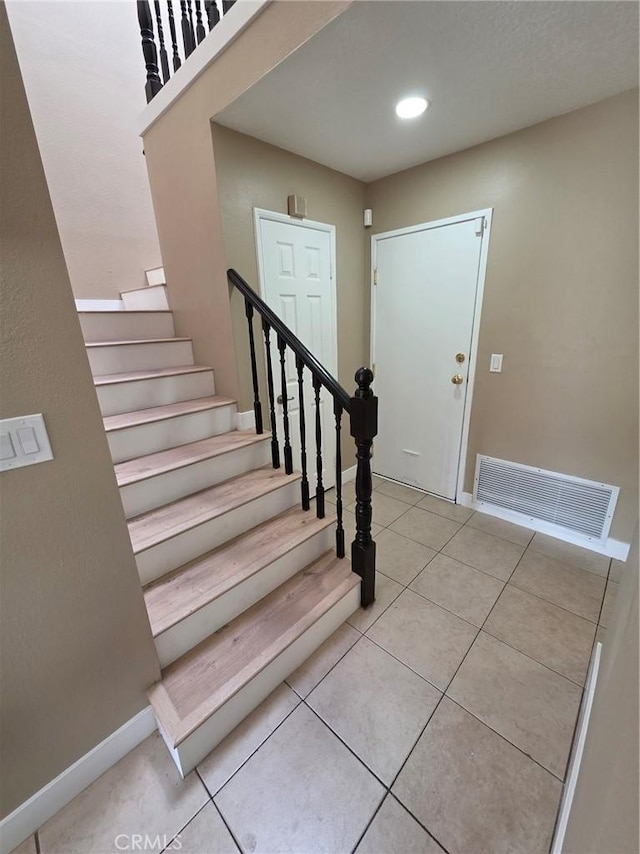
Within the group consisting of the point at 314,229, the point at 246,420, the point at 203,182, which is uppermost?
the point at 203,182

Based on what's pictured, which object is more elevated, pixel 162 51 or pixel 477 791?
pixel 162 51

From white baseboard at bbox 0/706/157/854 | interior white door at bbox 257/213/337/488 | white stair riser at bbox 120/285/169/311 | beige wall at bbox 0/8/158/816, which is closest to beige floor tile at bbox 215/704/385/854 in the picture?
white baseboard at bbox 0/706/157/854

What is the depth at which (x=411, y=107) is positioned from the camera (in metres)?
1.67

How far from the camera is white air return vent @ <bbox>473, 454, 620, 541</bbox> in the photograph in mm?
2053

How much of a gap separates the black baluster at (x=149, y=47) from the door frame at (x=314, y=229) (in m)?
1.03

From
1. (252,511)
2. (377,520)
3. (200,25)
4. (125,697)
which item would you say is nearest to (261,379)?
→ (252,511)

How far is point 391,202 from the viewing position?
2557 millimetres

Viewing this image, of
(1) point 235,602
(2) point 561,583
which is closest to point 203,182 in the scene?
(1) point 235,602

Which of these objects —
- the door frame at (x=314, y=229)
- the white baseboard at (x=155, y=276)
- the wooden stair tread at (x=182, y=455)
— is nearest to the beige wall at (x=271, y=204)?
the door frame at (x=314, y=229)

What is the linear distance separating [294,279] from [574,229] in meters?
1.67

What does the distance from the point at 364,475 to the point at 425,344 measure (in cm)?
151

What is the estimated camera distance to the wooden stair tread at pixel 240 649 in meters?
1.13

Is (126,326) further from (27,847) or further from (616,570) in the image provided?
(616,570)

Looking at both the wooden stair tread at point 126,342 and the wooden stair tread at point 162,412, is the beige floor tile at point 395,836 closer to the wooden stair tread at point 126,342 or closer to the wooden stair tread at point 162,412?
the wooden stair tread at point 162,412
